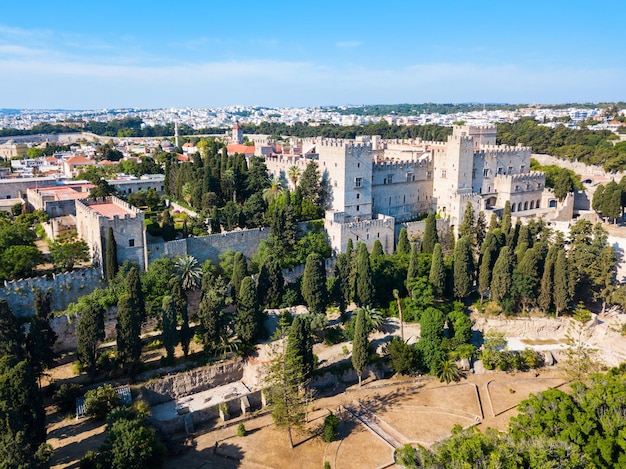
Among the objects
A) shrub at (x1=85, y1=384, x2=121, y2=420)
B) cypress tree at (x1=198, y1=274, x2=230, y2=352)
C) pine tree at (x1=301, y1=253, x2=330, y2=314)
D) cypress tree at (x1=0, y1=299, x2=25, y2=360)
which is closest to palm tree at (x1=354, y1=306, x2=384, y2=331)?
pine tree at (x1=301, y1=253, x2=330, y2=314)

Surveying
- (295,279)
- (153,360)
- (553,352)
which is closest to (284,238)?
(295,279)

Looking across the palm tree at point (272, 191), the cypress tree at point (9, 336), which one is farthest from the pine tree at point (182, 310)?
the palm tree at point (272, 191)

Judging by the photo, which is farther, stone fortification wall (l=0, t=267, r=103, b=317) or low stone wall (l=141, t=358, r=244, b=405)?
stone fortification wall (l=0, t=267, r=103, b=317)

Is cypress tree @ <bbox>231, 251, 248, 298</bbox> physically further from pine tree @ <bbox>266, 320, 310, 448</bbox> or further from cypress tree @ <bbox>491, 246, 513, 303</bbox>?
cypress tree @ <bbox>491, 246, 513, 303</bbox>

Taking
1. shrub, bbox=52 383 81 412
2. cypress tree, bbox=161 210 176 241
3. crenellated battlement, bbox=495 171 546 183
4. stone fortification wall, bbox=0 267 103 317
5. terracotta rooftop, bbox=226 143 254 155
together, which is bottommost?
shrub, bbox=52 383 81 412

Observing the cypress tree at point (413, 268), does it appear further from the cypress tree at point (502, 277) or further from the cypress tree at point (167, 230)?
the cypress tree at point (167, 230)

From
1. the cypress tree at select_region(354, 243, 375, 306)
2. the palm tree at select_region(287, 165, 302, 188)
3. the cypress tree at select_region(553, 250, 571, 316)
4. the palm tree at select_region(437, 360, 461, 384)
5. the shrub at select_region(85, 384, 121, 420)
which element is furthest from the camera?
the palm tree at select_region(287, 165, 302, 188)

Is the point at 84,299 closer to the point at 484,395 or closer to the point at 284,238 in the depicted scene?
the point at 284,238
